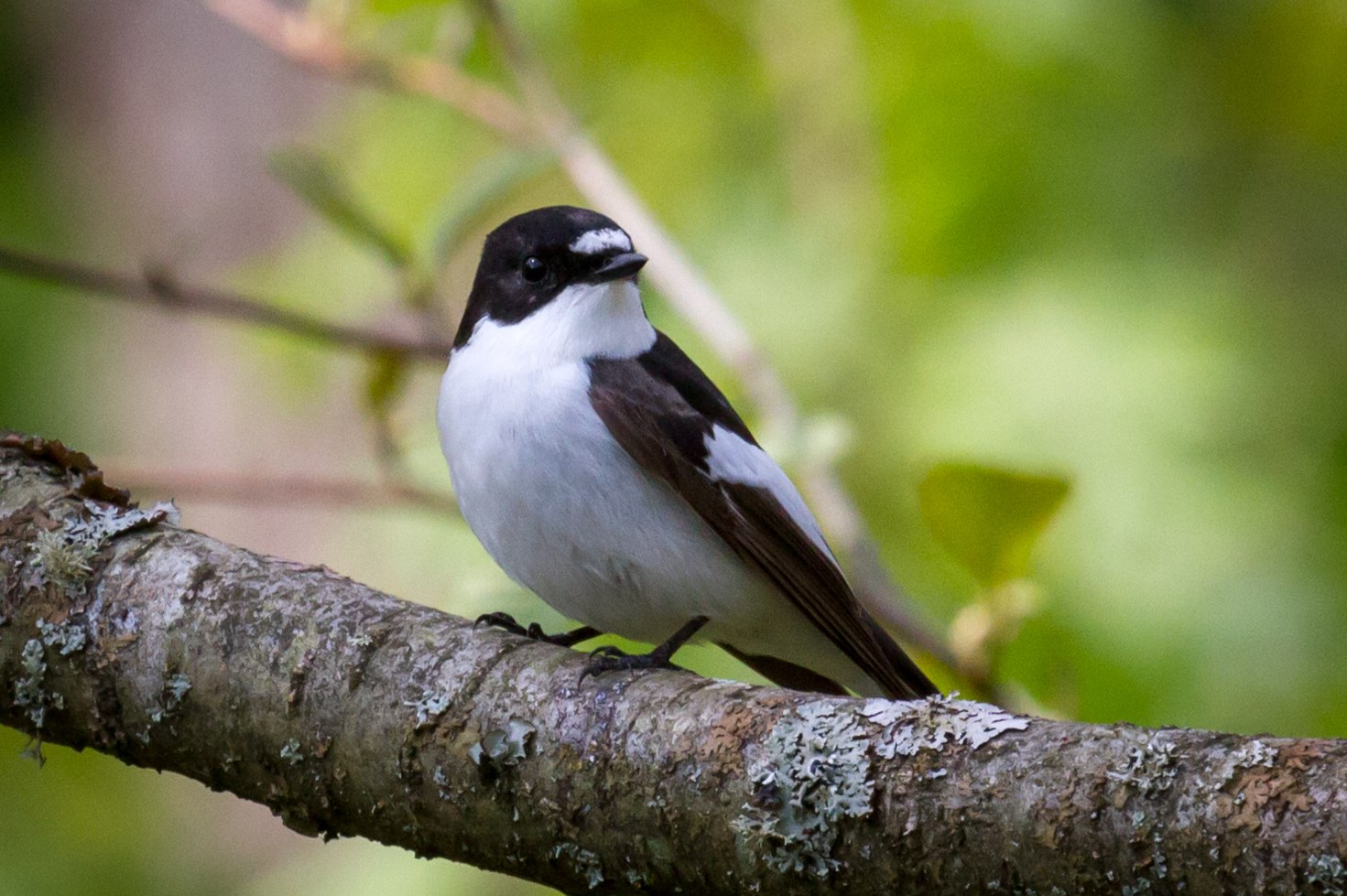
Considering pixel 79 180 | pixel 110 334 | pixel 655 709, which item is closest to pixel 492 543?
pixel 655 709

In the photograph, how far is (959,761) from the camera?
5.30 feet

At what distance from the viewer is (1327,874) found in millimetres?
1354

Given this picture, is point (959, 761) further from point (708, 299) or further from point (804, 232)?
point (804, 232)

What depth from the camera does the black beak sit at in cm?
314

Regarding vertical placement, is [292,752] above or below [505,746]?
below

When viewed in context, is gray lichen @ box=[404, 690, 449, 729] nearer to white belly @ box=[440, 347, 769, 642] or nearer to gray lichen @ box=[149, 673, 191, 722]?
gray lichen @ box=[149, 673, 191, 722]

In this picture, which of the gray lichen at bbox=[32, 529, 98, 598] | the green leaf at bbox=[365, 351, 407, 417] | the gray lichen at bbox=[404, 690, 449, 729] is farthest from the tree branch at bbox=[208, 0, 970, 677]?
the gray lichen at bbox=[32, 529, 98, 598]

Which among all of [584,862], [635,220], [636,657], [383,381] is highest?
[635,220]

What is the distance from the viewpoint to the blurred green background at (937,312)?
3.59m

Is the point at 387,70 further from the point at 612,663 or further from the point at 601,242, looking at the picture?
the point at 612,663

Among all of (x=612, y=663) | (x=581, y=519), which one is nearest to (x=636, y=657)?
(x=612, y=663)

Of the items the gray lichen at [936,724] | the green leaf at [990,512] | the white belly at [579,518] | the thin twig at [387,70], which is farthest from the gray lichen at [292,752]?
the thin twig at [387,70]

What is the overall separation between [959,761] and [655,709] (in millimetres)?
A: 449

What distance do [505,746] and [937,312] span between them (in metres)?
2.63
